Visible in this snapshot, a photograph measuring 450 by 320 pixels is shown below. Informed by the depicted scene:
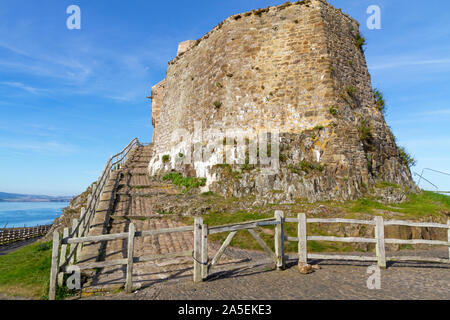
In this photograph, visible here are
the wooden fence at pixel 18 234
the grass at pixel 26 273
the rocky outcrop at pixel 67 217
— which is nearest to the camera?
the grass at pixel 26 273

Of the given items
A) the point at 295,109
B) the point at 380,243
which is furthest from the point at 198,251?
the point at 295,109

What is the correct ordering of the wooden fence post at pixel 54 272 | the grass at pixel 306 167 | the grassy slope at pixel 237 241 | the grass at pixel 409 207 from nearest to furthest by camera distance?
the wooden fence post at pixel 54 272 < the grassy slope at pixel 237 241 < the grass at pixel 409 207 < the grass at pixel 306 167

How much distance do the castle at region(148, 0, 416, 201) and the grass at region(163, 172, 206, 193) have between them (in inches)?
20.7

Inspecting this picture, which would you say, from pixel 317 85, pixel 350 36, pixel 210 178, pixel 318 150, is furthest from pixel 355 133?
pixel 210 178

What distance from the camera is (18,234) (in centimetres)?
2962

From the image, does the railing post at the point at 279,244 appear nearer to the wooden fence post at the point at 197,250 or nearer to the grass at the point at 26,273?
the wooden fence post at the point at 197,250

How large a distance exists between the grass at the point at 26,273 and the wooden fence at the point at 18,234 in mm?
25465

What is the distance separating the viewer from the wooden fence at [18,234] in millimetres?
27859

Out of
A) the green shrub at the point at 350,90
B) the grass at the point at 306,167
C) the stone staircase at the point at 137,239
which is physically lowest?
the stone staircase at the point at 137,239

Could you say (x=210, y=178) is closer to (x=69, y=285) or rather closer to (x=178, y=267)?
(x=178, y=267)

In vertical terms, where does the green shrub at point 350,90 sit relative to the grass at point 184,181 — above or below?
above

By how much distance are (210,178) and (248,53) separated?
8040 millimetres

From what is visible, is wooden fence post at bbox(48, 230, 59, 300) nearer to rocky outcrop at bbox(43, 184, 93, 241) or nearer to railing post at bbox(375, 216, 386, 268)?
railing post at bbox(375, 216, 386, 268)

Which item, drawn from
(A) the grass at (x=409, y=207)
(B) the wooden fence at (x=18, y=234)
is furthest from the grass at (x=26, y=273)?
(B) the wooden fence at (x=18, y=234)
